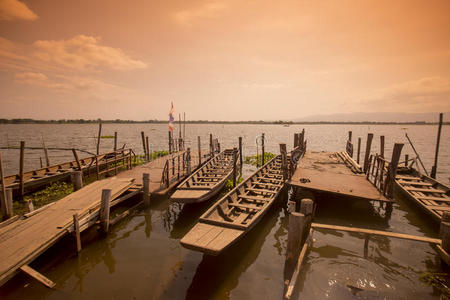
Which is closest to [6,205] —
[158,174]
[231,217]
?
[158,174]

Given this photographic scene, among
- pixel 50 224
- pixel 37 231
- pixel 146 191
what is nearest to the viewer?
pixel 37 231

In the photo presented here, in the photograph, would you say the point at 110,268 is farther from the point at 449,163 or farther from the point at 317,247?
the point at 449,163

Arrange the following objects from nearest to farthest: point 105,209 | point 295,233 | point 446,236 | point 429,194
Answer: point 295,233 < point 446,236 < point 105,209 < point 429,194

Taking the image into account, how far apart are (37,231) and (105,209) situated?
1.83m

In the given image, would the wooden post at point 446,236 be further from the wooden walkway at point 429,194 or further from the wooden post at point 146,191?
the wooden post at point 146,191

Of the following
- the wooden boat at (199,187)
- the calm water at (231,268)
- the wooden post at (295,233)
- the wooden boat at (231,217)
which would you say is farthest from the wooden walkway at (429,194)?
the wooden boat at (199,187)

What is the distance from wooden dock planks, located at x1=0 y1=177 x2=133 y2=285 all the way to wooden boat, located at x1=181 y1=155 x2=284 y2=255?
379cm

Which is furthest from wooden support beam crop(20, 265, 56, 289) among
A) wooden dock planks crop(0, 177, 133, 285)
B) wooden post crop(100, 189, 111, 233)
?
wooden post crop(100, 189, 111, 233)

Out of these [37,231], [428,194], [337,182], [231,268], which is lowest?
[231,268]

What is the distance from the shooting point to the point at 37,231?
6211 mm

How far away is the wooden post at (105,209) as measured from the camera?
7.43 m

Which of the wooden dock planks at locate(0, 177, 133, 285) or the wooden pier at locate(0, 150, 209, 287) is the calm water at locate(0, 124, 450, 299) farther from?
the wooden dock planks at locate(0, 177, 133, 285)

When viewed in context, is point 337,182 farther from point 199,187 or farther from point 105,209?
point 105,209

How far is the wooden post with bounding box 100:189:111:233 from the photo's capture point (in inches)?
293
